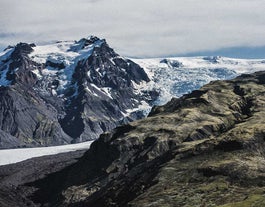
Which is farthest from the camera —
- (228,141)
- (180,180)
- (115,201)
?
(228,141)

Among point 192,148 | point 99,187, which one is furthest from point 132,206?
point 99,187

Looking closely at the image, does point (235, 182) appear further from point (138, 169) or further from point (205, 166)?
point (138, 169)

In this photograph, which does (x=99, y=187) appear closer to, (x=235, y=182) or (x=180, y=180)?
(x=180, y=180)

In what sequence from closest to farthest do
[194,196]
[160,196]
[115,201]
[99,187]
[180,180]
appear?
1. [194,196]
2. [160,196]
3. [180,180]
4. [115,201]
5. [99,187]

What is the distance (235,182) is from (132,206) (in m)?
24.6

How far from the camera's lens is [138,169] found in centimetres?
18150

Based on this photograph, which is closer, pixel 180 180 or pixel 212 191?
pixel 212 191

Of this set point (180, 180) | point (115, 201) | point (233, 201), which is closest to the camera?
point (233, 201)

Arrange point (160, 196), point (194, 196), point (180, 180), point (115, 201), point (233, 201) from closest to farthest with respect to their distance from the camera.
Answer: point (233, 201) → point (194, 196) → point (160, 196) → point (180, 180) → point (115, 201)

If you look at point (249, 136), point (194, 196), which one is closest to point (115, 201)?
point (194, 196)

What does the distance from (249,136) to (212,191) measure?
5100 centimetres

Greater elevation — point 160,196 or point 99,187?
point 160,196

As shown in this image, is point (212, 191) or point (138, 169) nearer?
point (212, 191)

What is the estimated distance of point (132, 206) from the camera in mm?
123562
